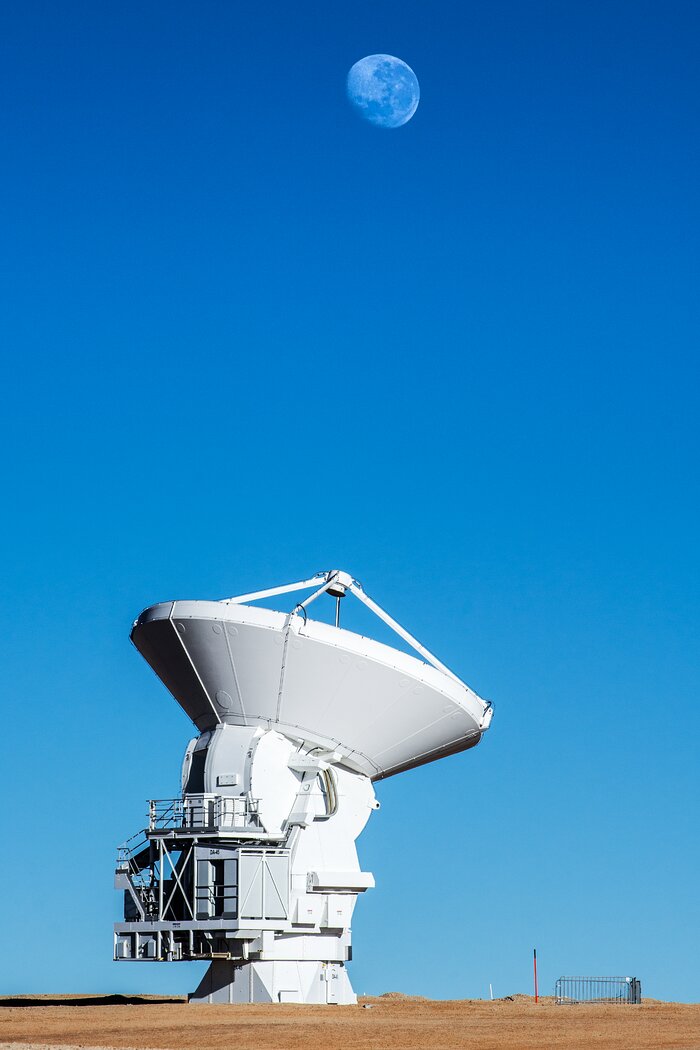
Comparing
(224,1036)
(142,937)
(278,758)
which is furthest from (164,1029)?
(278,758)

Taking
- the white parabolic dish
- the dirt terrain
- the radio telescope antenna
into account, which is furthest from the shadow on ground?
the white parabolic dish

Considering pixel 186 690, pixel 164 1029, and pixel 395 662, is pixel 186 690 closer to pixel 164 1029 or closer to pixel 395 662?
pixel 395 662

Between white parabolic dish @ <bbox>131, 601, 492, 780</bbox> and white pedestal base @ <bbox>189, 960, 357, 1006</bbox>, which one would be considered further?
white pedestal base @ <bbox>189, 960, 357, 1006</bbox>

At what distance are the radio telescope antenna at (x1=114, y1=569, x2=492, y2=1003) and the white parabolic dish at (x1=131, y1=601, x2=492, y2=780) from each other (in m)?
0.03

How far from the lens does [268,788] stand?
117ft

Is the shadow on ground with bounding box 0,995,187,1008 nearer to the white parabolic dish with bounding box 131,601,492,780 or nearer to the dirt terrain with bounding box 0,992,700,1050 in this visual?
the dirt terrain with bounding box 0,992,700,1050

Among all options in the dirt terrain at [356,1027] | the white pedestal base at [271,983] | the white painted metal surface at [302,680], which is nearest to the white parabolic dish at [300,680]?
the white painted metal surface at [302,680]

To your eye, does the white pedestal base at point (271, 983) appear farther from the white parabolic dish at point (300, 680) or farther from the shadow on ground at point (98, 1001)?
the white parabolic dish at point (300, 680)

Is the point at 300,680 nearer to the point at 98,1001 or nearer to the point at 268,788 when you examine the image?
the point at 268,788

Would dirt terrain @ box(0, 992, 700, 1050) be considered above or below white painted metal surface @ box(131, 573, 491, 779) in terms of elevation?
below

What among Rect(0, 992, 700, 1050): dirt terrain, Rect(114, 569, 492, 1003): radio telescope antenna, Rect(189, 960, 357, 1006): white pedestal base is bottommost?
Rect(0, 992, 700, 1050): dirt terrain

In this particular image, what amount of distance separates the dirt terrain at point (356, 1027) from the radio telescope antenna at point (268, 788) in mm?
1492

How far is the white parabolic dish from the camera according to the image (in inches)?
1377

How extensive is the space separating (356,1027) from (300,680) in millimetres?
8738
